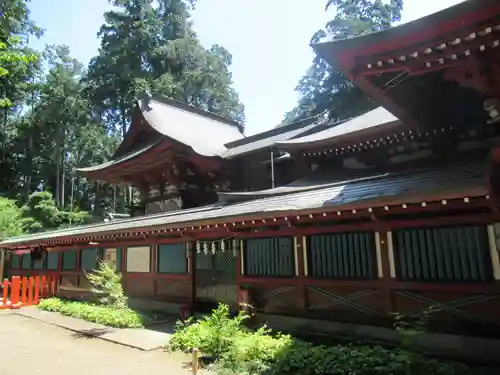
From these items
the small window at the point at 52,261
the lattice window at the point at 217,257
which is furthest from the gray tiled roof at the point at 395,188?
the small window at the point at 52,261

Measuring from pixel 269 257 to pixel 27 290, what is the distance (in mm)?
12367

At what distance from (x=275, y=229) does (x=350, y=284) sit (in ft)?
7.04

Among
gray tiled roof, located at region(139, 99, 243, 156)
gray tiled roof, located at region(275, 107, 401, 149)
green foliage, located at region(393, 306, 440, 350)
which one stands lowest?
green foliage, located at region(393, 306, 440, 350)

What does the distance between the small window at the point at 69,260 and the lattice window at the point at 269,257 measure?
33.9ft

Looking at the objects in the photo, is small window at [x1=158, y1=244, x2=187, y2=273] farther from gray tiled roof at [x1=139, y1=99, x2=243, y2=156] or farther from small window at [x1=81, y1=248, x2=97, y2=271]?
small window at [x1=81, y1=248, x2=97, y2=271]

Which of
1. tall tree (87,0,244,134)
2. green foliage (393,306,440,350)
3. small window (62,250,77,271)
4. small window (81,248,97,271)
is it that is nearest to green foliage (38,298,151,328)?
small window (81,248,97,271)

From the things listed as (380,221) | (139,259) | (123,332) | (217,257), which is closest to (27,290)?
(139,259)

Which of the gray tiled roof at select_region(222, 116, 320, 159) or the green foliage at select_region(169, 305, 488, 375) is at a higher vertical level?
the gray tiled roof at select_region(222, 116, 320, 159)

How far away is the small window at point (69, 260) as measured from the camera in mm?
16266

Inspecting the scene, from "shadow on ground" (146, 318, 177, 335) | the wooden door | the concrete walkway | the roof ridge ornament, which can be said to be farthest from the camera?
the roof ridge ornament

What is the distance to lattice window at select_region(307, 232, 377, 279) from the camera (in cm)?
732

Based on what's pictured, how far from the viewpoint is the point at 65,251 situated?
1686cm

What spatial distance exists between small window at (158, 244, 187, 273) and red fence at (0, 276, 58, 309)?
6970 mm

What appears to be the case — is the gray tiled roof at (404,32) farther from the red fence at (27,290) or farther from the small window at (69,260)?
the red fence at (27,290)
